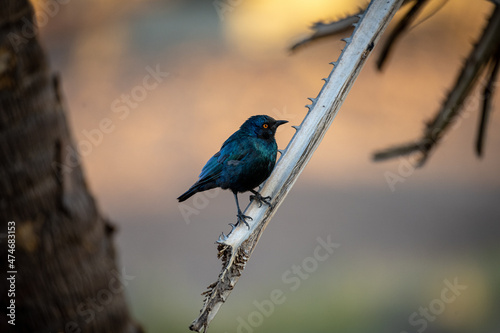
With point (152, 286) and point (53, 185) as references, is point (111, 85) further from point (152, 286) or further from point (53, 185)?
point (53, 185)

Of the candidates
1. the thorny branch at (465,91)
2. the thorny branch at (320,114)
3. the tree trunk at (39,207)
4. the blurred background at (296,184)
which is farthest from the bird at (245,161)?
the blurred background at (296,184)

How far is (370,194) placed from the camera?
868 cm

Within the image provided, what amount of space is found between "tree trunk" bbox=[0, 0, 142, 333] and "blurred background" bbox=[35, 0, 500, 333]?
3558 mm

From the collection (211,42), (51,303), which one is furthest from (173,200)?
(51,303)

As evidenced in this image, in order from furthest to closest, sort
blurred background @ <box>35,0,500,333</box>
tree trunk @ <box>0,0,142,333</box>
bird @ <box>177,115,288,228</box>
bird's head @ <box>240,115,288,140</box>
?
blurred background @ <box>35,0,500,333</box> → bird's head @ <box>240,115,288,140</box> → bird @ <box>177,115,288,228</box> → tree trunk @ <box>0,0,142,333</box>

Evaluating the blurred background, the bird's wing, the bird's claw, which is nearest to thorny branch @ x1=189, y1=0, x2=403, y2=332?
the bird's claw

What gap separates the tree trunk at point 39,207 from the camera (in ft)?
7.30

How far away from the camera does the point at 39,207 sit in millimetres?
2322

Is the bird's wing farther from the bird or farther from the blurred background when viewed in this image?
the blurred background

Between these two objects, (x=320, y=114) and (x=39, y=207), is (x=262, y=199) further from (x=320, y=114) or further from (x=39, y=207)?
(x=39, y=207)

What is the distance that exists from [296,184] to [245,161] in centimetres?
645

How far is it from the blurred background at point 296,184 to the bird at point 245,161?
9.52 feet

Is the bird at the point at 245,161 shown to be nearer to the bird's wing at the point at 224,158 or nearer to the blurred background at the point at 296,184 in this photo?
the bird's wing at the point at 224,158

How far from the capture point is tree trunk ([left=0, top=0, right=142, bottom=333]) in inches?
87.6
